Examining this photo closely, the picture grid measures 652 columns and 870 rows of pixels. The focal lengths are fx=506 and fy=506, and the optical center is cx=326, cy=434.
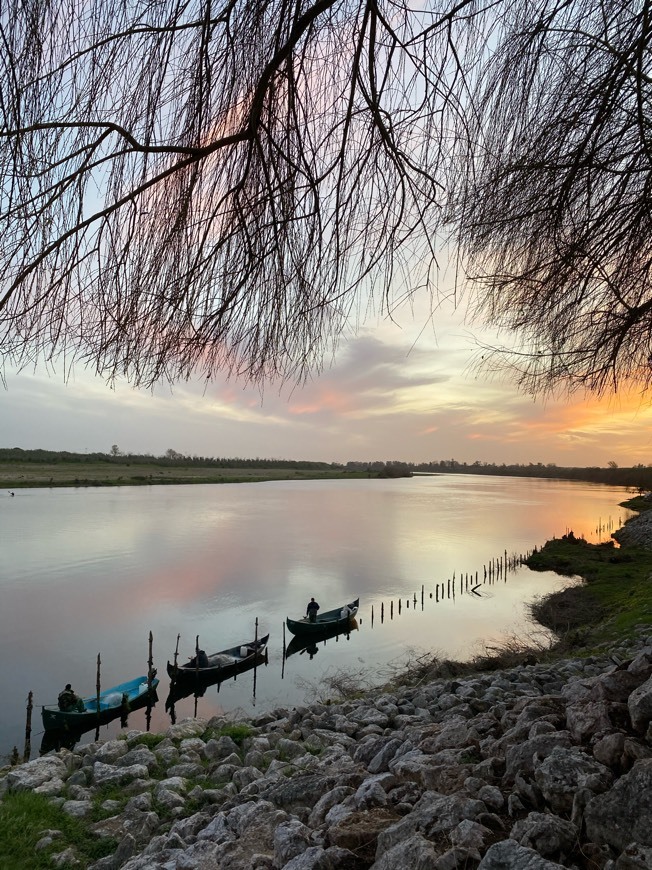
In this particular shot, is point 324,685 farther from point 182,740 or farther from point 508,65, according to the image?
point 508,65

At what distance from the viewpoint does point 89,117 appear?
164 centimetres

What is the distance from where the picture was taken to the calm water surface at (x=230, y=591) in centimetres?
1377

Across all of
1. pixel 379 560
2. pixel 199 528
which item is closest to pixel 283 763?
pixel 379 560

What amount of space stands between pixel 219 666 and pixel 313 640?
4524 mm

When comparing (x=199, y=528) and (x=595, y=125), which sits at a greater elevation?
(x=595, y=125)

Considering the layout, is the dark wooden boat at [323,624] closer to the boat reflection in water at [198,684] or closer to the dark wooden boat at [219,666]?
the dark wooden boat at [219,666]

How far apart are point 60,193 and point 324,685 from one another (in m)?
13.2

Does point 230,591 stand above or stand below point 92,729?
above

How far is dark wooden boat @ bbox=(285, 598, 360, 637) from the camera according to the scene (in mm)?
17125

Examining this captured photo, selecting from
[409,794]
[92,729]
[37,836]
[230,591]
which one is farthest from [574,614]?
[37,836]

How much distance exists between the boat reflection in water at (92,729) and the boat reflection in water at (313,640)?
491 cm

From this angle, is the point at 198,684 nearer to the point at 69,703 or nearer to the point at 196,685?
the point at 196,685

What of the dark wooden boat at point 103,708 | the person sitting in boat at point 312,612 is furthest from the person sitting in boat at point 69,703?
the person sitting in boat at point 312,612

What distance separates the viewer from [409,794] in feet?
9.61
